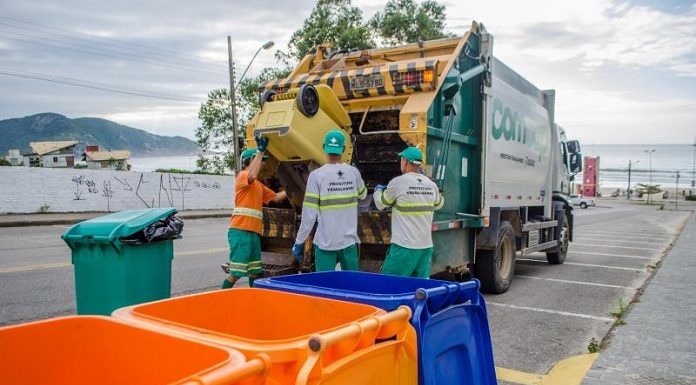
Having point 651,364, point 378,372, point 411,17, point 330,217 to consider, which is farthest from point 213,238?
point 411,17

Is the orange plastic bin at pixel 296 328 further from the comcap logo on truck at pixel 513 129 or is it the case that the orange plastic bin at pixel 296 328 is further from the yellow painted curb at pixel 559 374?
the comcap logo on truck at pixel 513 129

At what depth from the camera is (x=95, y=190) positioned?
20000mm

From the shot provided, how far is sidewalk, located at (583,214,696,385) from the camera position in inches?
146

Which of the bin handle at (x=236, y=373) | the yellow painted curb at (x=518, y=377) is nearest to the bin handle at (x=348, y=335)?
the bin handle at (x=236, y=373)

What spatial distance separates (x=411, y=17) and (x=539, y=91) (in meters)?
19.2

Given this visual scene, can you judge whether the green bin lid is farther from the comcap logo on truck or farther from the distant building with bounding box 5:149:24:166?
the distant building with bounding box 5:149:24:166

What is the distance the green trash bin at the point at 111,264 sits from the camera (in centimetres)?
390

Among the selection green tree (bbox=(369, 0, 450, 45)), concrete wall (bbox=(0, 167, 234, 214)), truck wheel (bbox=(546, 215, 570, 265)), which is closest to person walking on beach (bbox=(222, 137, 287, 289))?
truck wheel (bbox=(546, 215, 570, 265))

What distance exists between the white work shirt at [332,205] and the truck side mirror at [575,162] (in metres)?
7.51

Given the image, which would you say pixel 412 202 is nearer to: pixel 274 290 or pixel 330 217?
pixel 330 217

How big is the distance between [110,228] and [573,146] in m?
9.36

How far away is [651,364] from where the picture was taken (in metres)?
3.94

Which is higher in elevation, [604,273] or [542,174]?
[542,174]

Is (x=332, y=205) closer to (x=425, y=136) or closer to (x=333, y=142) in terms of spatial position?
(x=333, y=142)
